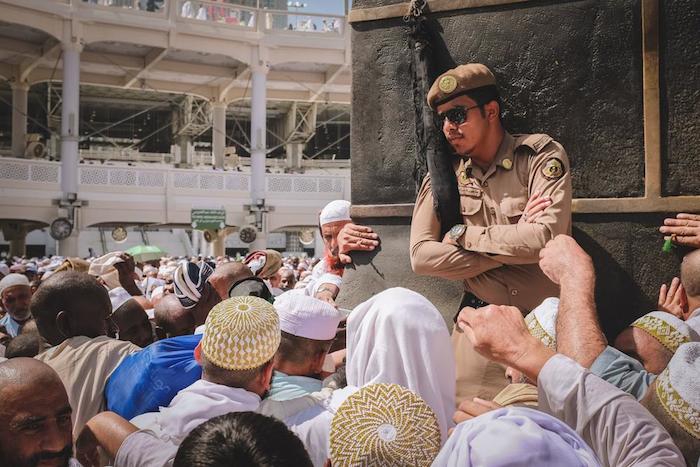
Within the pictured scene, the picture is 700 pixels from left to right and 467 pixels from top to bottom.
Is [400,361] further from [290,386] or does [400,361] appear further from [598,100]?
[598,100]

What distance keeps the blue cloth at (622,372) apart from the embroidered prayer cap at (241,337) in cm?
93

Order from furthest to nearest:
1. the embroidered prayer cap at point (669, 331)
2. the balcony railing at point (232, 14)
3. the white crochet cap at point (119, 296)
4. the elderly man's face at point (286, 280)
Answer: the balcony railing at point (232, 14) < the elderly man's face at point (286, 280) < the white crochet cap at point (119, 296) < the embroidered prayer cap at point (669, 331)

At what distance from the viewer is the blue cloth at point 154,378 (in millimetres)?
2389

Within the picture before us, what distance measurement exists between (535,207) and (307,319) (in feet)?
3.26

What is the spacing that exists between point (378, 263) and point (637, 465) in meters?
2.15

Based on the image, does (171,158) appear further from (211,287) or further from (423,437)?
(423,437)

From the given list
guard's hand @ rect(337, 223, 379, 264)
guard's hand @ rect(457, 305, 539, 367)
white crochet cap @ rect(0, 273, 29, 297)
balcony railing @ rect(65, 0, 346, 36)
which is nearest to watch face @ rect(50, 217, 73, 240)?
balcony railing @ rect(65, 0, 346, 36)

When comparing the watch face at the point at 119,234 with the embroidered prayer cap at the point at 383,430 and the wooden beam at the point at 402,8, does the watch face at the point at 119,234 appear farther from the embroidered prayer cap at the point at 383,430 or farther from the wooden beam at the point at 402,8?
the embroidered prayer cap at the point at 383,430

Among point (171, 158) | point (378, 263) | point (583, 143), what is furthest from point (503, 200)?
point (171, 158)

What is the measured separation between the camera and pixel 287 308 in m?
2.20

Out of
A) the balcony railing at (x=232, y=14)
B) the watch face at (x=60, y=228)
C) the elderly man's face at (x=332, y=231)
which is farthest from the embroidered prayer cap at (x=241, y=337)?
the balcony railing at (x=232, y=14)

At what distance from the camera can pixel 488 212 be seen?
110 inches

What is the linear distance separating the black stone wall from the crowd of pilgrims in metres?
0.24

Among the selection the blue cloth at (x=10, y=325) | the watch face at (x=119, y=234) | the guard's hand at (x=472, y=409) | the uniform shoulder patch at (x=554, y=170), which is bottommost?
the blue cloth at (x=10, y=325)
